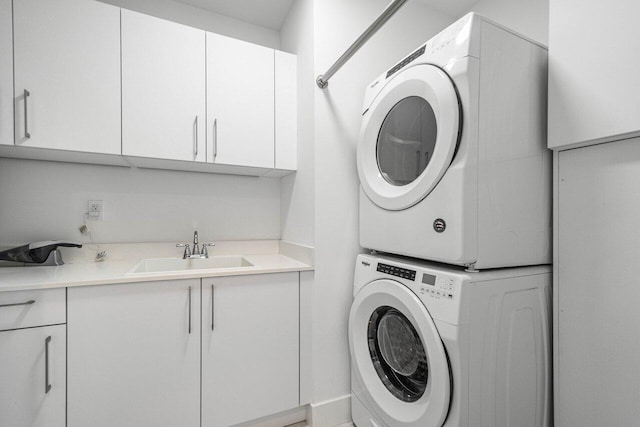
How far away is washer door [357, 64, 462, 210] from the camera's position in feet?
3.43

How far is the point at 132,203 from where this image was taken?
5.95 ft

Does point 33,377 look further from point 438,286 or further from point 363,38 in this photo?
point 363,38

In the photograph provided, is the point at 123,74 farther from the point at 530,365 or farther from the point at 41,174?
the point at 530,365

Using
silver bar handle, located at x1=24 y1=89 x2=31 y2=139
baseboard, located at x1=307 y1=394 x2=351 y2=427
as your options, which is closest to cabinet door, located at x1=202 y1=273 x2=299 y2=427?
baseboard, located at x1=307 y1=394 x2=351 y2=427

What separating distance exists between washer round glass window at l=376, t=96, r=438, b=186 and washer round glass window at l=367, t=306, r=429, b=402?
2.18ft

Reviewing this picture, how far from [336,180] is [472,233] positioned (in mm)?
837

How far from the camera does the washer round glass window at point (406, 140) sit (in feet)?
3.91

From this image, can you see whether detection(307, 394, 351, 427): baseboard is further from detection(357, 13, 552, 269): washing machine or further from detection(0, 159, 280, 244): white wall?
detection(0, 159, 280, 244): white wall

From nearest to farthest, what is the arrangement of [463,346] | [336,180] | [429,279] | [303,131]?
[463,346] → [429,279] → [336,180] → [303,131]

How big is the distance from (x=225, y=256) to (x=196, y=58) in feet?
4.14

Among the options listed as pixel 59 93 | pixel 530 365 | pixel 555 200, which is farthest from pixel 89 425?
pixel 555 200

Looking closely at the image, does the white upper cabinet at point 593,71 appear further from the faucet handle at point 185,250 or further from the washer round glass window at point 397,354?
the faucet handle at point 185,250

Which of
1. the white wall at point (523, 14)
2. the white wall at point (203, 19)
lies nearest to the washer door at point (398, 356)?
the white wall at point (523, 14)

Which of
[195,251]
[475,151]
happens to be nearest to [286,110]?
[195,251]
